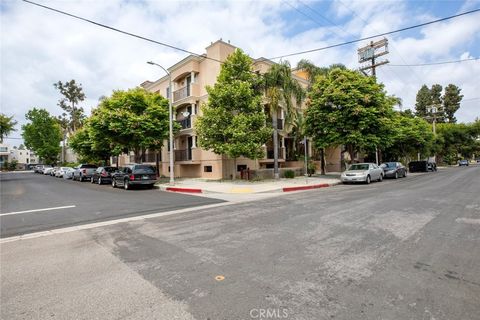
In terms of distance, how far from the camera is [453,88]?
228 ft

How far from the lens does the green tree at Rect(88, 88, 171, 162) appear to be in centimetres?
2092

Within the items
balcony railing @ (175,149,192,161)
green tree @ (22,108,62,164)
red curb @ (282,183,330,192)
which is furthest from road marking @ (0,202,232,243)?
green tree @ (22,108,62,164)

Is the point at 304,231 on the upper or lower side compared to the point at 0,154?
lower

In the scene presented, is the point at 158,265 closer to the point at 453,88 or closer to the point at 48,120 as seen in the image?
the point at 48,120

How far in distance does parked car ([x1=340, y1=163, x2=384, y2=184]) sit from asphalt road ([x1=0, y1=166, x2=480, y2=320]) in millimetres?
11721

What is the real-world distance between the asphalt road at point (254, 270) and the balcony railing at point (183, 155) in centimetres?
1846

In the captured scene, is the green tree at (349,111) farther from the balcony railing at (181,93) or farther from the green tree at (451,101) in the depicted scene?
the green tree at (451,101)

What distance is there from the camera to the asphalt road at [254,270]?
3002 millimetres

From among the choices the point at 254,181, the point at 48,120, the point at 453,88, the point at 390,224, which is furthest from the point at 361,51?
the point at 48,120

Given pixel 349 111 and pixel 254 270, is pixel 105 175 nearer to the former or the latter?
pixel 349 111

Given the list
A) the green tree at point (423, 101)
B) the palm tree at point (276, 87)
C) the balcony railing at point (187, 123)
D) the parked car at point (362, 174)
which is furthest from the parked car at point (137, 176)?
the green tree at point (423, 101)

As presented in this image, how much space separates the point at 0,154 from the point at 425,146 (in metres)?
118

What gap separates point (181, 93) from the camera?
26.6 metres

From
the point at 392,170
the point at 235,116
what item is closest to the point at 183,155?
the point at 235,116
